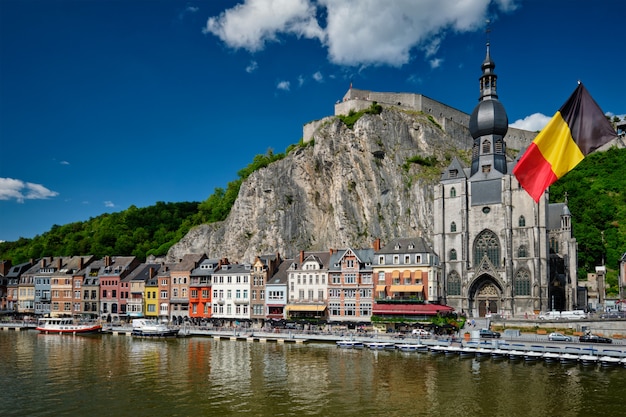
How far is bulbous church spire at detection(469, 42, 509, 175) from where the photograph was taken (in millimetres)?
65000

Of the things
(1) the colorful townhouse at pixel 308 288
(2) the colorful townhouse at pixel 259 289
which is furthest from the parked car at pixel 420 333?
(2) the colorful townhouse at pixel 259 289

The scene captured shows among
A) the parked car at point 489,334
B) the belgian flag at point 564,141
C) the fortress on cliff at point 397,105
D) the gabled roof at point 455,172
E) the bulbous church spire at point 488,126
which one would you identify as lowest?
the parked car at point 489,334

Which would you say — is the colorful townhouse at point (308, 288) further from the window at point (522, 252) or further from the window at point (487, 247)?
the window at point (522, 252)

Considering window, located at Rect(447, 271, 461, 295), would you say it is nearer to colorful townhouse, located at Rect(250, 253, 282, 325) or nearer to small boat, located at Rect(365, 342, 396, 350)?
small boat, located at Rect(365, 342, 396, 350)

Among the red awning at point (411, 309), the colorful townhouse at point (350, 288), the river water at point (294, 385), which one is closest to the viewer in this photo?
the river water at point (294, 385)

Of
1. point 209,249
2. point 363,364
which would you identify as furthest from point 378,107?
point 363,364

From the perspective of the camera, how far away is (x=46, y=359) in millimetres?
45938

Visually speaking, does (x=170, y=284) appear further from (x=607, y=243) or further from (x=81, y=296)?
(x=607, y=243)

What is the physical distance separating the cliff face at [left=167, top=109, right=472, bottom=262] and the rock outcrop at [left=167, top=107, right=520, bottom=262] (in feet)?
0.54

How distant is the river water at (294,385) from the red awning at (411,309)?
9.69 m

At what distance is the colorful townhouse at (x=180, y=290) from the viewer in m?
71.6

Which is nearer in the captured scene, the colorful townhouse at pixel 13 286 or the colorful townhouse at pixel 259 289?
the colorful townhouse at pixel 259 289


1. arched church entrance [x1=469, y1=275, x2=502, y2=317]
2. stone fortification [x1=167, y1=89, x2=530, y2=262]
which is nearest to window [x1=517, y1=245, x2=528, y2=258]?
arched church entrance [x1=469, y1=275, x2=502, y2=317]

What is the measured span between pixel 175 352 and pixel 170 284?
25620 millimetres
